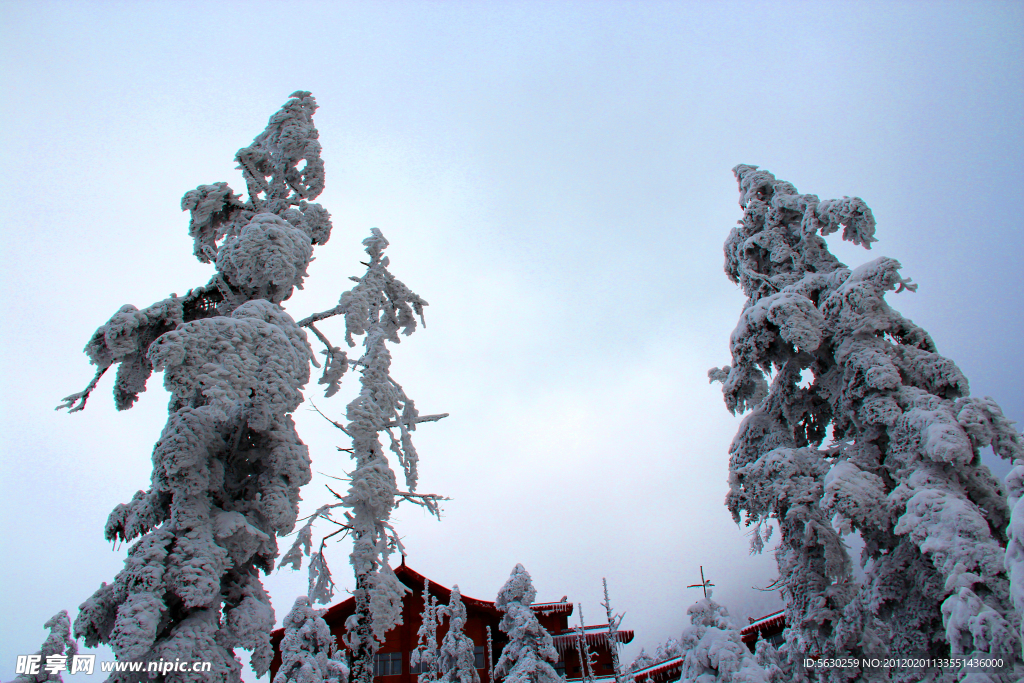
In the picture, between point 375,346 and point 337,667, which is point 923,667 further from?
point 337,667

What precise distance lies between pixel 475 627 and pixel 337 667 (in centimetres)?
752

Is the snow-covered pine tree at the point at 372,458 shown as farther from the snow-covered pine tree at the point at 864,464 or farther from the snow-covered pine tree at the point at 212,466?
the snow-covered pine tree at the point at 864,464

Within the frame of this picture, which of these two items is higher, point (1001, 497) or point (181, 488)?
point (181, 488)

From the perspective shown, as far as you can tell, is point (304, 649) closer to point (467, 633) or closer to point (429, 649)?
point (429, 649)

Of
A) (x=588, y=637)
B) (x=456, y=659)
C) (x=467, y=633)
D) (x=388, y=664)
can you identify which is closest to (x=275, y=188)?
(x=456, y=659)

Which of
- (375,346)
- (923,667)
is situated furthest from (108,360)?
(923,667)

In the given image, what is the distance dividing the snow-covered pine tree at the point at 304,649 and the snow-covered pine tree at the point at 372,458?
668 cm

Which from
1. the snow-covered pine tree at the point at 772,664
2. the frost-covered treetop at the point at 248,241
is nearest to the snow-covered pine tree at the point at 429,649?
the snow-covered pine tree at the point at 772,664

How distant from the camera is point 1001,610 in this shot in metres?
6.80

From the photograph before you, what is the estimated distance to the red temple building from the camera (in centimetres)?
2036

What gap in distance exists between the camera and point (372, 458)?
777cm

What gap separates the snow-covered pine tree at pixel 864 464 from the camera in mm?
7367

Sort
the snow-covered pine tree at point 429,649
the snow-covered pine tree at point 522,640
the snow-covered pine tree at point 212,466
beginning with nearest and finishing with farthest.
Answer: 1. the snow-covered pine tree at point 212,466
2. the snow-covered pine tree at point 522,640
3. the snow-covered pine tree at point 429,649

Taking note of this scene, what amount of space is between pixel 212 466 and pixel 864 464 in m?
9.78
